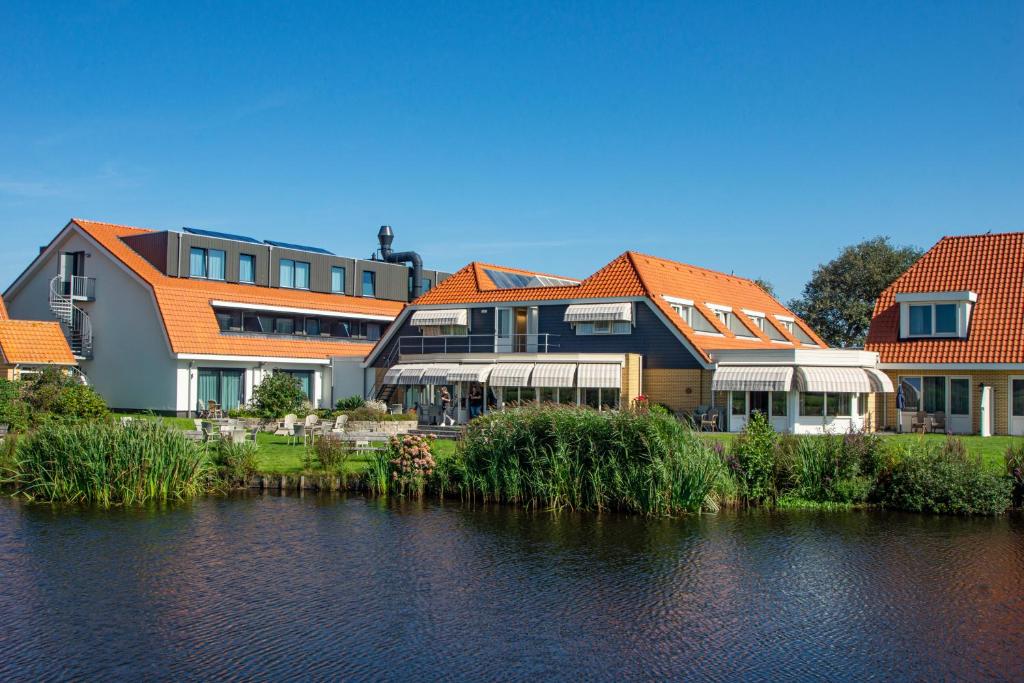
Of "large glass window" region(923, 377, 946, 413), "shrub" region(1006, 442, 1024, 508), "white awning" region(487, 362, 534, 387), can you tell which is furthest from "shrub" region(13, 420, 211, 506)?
"large glass window" region(923, 377, 946, 413)

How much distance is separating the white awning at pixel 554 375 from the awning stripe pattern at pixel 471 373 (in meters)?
1.75

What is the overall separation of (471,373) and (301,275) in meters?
14.5

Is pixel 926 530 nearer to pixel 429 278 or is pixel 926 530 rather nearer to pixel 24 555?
pixel 24 555

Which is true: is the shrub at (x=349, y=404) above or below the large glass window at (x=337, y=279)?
below

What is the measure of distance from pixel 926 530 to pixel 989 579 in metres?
3.67

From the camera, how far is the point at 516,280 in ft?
138

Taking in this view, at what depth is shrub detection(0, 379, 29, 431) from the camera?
26.5m

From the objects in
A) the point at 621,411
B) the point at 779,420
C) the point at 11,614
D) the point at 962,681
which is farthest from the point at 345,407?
the point at 962,681

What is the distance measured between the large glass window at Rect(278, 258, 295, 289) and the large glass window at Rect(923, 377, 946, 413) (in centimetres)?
2732

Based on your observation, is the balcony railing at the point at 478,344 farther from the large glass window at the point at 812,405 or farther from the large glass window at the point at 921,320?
the large glass window at the point at 921,320

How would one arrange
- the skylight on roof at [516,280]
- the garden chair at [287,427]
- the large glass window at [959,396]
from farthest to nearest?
the skylight on roof at [516,280], the large glass window at [959,396], the garden chair at [287,427]

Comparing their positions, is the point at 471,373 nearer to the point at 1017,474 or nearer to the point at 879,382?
the point at 879,382

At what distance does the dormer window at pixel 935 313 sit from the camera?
33562 millimetres

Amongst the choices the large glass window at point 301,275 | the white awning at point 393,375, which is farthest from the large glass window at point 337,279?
the white awning at point 393,375
